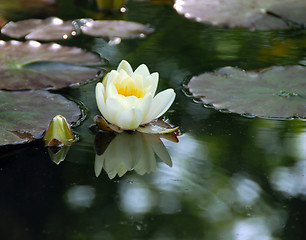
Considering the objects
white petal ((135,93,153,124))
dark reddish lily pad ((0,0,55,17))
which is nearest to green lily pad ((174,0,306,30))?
dark reddish lily pad ((0,0,55,17))

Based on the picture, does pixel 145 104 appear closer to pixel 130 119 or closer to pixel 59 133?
pixel 130 119

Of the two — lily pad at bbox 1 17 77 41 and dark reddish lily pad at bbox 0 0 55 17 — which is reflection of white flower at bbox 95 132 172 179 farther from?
dark reddish lily pad at bbox 0 0 55 17

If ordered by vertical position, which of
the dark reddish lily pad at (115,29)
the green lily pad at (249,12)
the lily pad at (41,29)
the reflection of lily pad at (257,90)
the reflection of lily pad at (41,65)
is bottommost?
the lily pad at (41,29)

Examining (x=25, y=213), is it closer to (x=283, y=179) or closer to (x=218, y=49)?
(x=283, y=179)

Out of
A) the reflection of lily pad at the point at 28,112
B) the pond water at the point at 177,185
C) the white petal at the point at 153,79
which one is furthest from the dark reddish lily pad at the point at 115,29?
the white petal at the point at 153,79

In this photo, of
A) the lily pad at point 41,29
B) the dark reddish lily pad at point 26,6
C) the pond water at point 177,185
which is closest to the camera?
the pond water at point 177,185

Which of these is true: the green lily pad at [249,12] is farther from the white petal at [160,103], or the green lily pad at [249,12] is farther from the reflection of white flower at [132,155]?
the reflection of white flower at [132,155]
